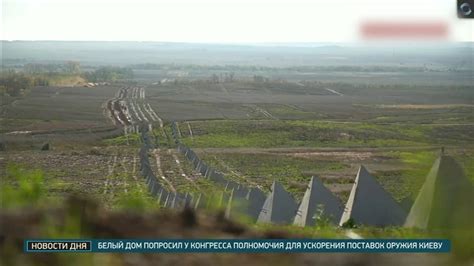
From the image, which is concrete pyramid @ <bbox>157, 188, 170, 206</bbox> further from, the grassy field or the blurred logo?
the blurred logo

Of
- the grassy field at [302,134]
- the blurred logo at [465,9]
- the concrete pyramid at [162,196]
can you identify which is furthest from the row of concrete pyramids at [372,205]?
the grassy field at [302,134]

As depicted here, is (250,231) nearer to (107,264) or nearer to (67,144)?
(107,264)

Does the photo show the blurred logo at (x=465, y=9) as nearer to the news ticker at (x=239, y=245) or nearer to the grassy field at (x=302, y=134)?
the news ticker at (x=239, y=245)

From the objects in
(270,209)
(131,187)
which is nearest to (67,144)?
(131,187)

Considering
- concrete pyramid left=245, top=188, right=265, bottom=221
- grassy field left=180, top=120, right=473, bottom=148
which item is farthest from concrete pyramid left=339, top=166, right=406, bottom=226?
grassy field left=180, top=120, right=473, bottom=148

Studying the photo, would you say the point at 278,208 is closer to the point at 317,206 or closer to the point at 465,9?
the point at 317,206

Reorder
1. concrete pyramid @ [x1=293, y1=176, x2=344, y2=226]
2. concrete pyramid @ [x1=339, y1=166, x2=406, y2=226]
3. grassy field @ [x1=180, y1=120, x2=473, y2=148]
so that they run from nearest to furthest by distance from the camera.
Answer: concrete pyramid @ [x1=339, y1=166, x2=406, y2=226] → concrete pyramid @ [x1=293, y1=176, x2=344, y2=226] → grassy field @ [x1=180, y1=120, x2=473, y2=148]
